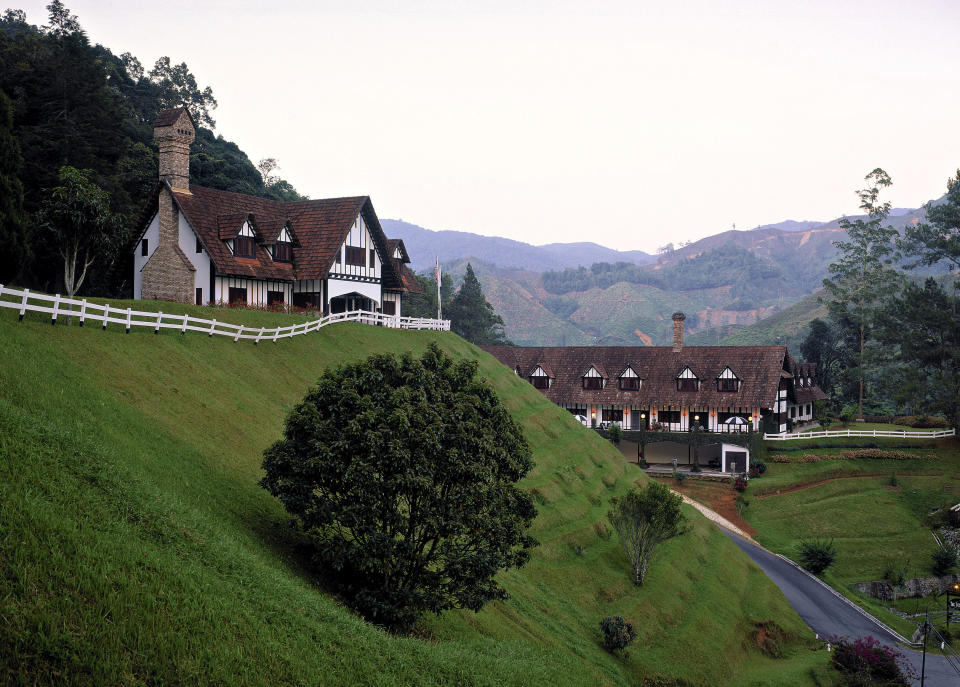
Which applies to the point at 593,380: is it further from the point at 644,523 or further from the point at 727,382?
the point at 644,523

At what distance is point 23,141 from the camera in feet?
169

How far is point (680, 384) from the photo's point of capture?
7269 centimetres

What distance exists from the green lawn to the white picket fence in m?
35.0

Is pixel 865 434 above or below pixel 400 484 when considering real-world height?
below

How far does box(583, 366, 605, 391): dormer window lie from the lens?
76062 millimetres

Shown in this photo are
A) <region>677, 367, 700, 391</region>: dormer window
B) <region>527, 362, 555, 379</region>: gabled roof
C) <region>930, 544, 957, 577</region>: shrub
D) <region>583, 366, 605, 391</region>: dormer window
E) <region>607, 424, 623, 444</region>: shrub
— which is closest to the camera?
<region>930, 544, 957, 577</region>: shrub

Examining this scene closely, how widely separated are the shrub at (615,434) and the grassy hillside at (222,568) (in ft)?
81.2


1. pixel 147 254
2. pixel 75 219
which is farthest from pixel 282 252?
pixel 75 219

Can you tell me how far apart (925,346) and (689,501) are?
32.3 metres

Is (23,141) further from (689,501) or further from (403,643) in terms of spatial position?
(689,501)

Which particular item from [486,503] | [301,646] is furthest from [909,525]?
[301,646]

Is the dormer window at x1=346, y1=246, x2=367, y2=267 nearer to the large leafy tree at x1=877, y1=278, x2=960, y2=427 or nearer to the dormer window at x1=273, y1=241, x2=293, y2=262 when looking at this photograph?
the dormer window at x1=273, y1=241, x2=293, y2=262

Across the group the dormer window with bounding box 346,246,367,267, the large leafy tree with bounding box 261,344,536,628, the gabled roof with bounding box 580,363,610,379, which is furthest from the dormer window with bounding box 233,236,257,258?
the gabled roof with bounding box 580,363,610,379

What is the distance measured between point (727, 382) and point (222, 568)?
62.8m
